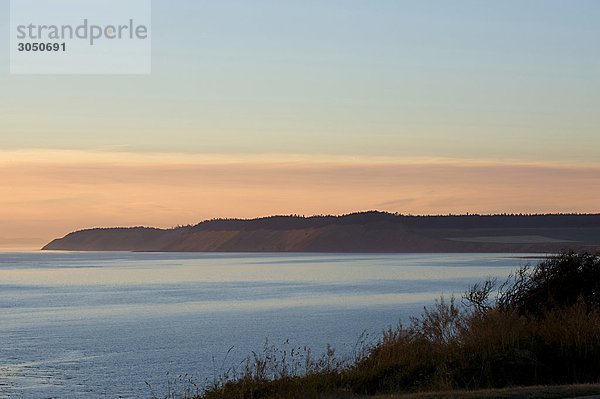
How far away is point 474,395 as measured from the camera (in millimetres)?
15719

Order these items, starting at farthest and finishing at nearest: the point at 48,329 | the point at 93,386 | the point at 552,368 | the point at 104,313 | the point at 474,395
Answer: the point at 104,313 → the point at 48,329 → the point at 93,386 → the point at 552,368 → the point at 474,395

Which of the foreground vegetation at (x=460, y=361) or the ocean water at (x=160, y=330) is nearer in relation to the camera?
the foreground vegetation at (x=460, y=361)

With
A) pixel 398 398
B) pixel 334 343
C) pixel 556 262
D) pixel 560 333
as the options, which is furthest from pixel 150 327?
pixel 398 398

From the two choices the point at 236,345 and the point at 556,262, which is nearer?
the point at 556,262

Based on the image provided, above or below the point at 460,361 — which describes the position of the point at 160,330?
below

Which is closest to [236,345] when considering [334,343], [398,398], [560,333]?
[334,343]

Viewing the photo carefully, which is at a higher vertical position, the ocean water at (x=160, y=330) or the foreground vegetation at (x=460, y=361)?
the foreground vegetation at (x=460, y=361)

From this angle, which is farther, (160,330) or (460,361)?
(160,330)

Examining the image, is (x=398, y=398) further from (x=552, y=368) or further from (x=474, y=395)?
(x=552, y=368)

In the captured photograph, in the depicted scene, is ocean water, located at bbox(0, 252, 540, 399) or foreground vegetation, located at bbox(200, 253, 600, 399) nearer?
foreground vegetation, located at bbox(200, 253, 600, 399)

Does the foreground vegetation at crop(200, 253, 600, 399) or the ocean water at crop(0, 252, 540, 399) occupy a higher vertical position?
the foreground vegetation at crop(200, 253, 600, 399)

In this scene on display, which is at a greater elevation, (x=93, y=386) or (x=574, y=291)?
(x=574, y=291)

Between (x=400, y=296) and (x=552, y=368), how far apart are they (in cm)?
4786

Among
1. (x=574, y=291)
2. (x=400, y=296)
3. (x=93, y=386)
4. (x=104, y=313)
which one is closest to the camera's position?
(x=574, y=291)
